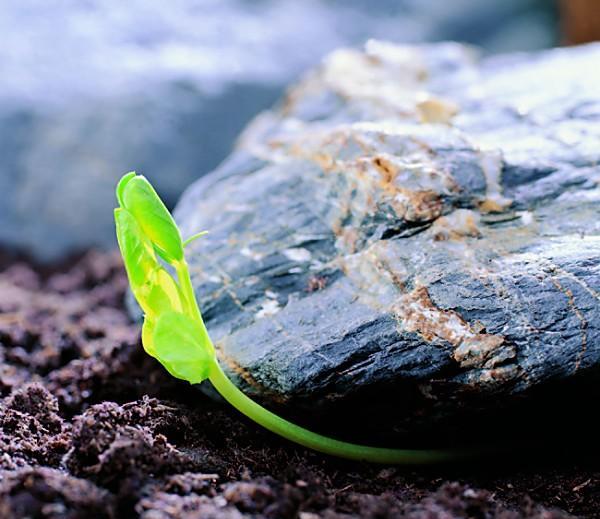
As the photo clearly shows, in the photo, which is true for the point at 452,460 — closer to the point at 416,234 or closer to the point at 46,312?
the point at 416,234

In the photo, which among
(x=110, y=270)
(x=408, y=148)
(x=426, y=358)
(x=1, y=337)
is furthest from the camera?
(x=110, y=270)

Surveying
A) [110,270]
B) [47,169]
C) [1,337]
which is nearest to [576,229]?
[1,337]

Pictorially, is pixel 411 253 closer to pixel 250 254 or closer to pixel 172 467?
pixel 250 254

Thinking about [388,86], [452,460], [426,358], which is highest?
[388,86]

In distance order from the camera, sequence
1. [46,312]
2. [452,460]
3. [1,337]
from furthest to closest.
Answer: [46,312] < [1,337] < [452,460]

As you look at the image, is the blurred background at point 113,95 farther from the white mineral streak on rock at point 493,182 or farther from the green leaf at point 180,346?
the green leaf at point 180,346

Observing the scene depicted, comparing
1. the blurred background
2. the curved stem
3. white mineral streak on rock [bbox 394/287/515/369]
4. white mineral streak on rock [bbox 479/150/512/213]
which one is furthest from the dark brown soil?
the blurred background
